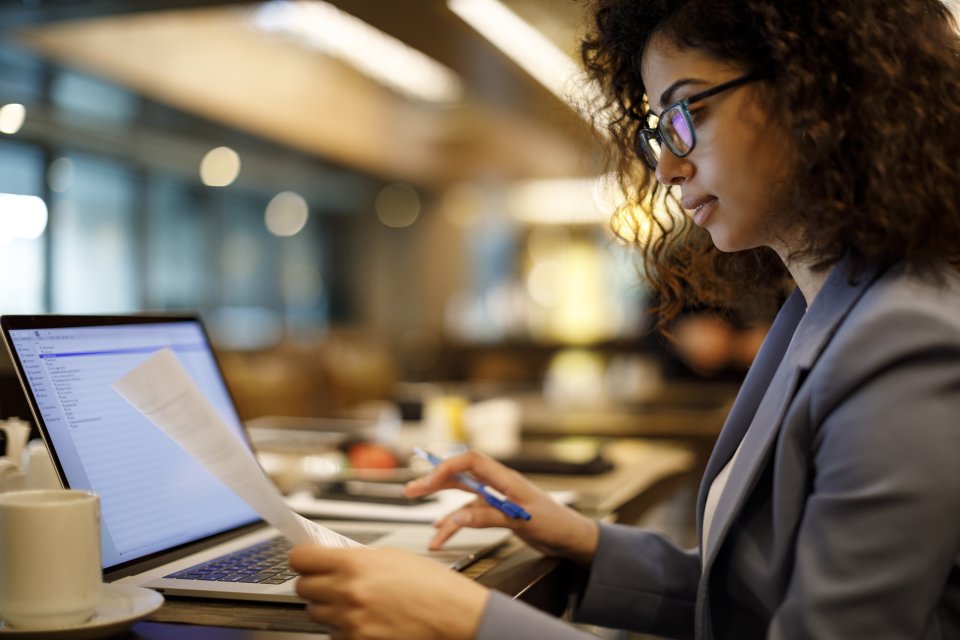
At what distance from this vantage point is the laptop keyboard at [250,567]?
967mm

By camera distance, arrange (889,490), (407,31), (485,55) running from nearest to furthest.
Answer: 1. (889,490)
2. (407,31)
3. (485,55)

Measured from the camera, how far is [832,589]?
0.71 metres

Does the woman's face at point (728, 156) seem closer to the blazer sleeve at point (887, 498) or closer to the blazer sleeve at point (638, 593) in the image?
the blazer sleeve at point (887, 498)

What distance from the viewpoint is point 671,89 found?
0.94m

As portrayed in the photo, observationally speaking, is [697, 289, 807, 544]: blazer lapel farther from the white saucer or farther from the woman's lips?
the white saucer

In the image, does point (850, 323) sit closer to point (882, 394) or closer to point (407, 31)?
point (882, 394)

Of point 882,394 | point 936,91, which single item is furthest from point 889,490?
point 936,91

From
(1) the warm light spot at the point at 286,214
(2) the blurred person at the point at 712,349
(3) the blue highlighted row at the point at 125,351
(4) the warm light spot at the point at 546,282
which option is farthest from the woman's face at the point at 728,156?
(4) the warm light spot at the point at 546,282

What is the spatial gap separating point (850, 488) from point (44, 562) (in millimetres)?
651

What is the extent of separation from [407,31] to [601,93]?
1724mm

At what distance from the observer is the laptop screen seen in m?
0.91

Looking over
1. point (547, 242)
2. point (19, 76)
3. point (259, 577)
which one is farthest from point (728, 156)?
point (547, 242)

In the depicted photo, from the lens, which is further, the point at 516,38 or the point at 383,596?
the point at 516,38

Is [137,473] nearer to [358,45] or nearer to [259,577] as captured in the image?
[259,577]
